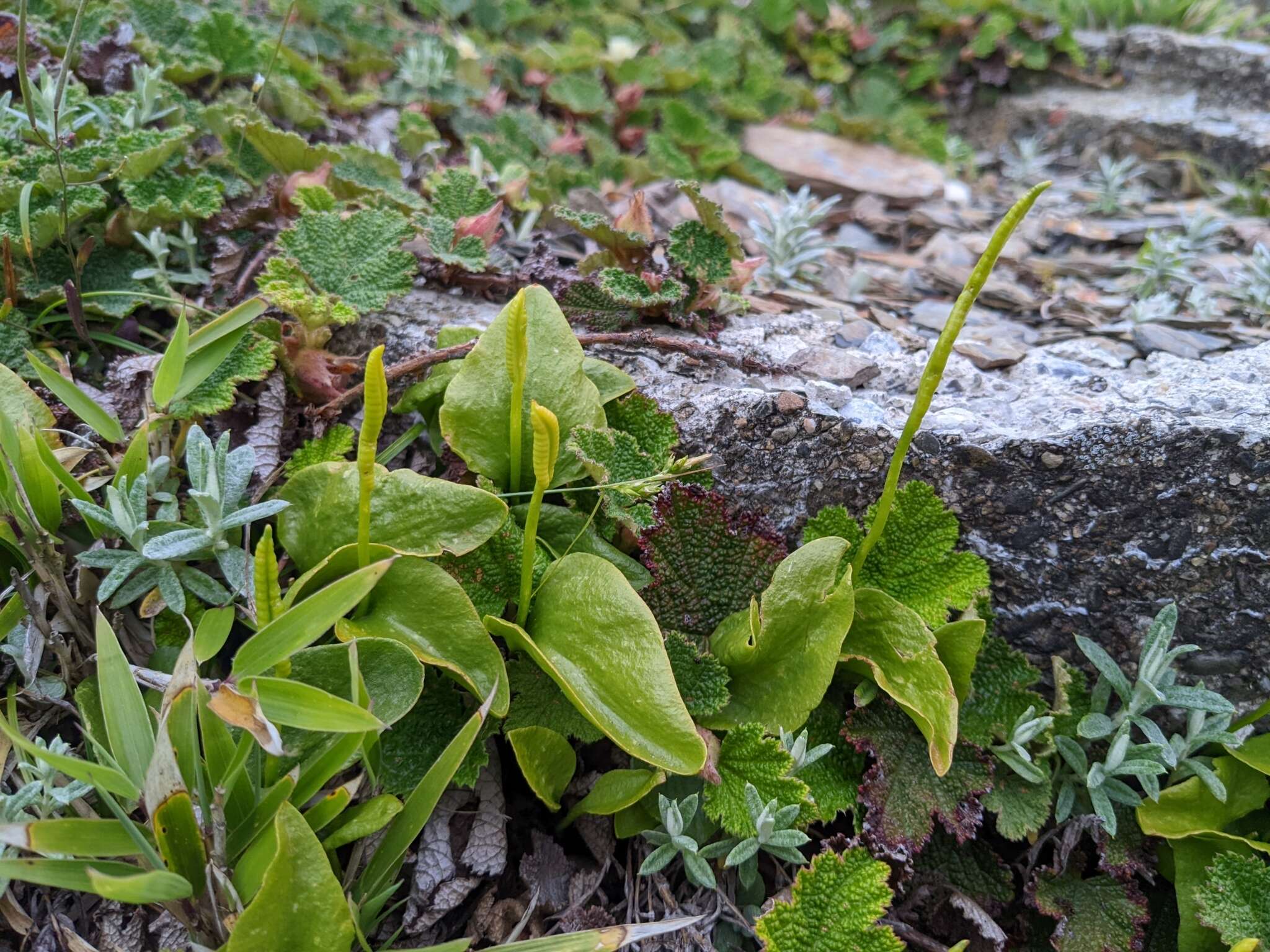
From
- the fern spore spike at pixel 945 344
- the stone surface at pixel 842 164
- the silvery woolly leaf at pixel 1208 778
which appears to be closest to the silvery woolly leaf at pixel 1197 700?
the silvery woolly leaf at pixel 1208 778

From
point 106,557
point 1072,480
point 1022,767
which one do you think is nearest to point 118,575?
point 106,557

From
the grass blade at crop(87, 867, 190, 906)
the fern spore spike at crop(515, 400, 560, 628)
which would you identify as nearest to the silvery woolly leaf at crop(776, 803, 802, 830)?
the fern spore spike at crop(515, 400, 560, 628)

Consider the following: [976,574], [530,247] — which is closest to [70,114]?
[530,247]

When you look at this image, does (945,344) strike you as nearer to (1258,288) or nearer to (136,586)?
(136,586)

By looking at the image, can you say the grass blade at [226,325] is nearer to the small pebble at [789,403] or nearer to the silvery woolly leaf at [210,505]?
the silvery woolly leaf at [210,505]

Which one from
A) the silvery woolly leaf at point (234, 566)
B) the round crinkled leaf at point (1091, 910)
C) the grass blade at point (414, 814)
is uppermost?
the silvery woolly leaf at point (234, 566)

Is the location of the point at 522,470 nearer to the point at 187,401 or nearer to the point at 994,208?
the point at 187,401
